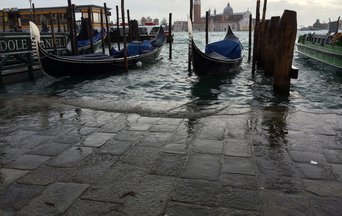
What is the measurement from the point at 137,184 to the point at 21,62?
10.1 meters

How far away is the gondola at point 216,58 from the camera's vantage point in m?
10.4

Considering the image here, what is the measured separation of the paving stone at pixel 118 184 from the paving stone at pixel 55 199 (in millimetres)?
107

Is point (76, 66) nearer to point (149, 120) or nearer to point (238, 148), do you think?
point (149, 120)

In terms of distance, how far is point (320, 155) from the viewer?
350cm

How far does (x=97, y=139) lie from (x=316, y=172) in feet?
8.68

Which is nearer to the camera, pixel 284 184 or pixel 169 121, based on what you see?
pixel 284 184

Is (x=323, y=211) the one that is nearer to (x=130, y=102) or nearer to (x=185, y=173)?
(x=185, y=173)

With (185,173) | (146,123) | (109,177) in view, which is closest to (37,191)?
(109,177)

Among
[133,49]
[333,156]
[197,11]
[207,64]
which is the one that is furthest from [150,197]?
[197,11]

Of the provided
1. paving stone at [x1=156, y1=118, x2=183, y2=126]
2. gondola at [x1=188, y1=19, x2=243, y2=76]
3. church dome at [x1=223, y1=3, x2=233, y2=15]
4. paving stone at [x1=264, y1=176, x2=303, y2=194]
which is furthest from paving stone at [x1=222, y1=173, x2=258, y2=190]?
church dome at [x1=223, y1=3, x2=233, y2=15]

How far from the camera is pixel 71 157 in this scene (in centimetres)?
352

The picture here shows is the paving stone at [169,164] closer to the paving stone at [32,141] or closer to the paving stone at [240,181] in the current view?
the paving stone at [240,181]

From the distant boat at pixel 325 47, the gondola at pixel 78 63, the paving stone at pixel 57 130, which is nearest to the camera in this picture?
the paving stone at pixel 57 130

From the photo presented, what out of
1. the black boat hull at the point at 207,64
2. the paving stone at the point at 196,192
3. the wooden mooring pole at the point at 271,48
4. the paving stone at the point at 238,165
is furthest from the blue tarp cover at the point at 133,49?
the paving stone at the point at 196,192
